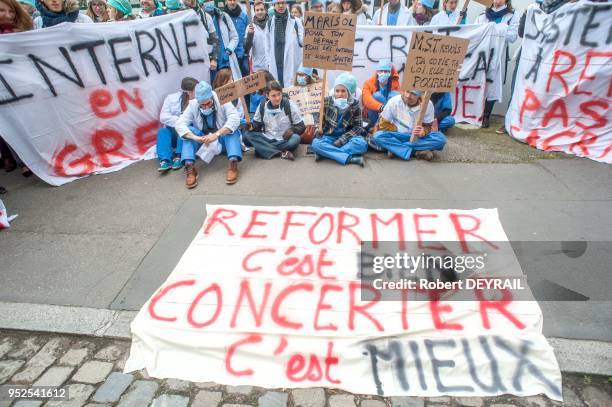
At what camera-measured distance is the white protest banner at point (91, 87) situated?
4242 mm

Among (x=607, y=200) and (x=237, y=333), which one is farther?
(x=607, y=200)

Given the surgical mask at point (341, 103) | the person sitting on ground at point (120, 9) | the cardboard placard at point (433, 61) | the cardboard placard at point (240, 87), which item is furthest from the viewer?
the person sitting on ground at point (120, 9)

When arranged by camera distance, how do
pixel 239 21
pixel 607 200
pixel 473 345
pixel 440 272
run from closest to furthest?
pixel 473 345 < pixel 440 272 < pixel 607 200 < pixel 239 21

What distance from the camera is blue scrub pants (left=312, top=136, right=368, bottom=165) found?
483 centimetres

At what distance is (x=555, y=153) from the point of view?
4965 mm

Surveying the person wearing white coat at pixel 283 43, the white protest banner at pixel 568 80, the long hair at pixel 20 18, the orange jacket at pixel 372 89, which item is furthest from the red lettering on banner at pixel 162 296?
the white protest banner at pixel 568 80

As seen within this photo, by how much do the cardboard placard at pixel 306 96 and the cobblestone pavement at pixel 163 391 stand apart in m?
4.31

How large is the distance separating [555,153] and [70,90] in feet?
21.3

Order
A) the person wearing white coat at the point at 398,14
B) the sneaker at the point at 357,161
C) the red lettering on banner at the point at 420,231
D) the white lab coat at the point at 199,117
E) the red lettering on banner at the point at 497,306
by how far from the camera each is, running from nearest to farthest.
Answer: the red lettering on banner at the point at 497,306 → the red lettering on banner at the point at 420,231 → the white lab coat at the point at 199,117 → the sneaker at the point at 357,161 → the person wearing white coat at the point at 398,14

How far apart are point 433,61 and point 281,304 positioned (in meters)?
3.37

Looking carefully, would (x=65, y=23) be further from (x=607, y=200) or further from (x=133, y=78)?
(x=607, y=200)

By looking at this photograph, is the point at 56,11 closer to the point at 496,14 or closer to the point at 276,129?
the point at 276,129

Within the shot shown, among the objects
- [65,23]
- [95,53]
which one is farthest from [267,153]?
[65,23]

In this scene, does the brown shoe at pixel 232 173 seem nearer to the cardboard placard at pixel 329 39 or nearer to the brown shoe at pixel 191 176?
the brown shoe at pixel 191 176
